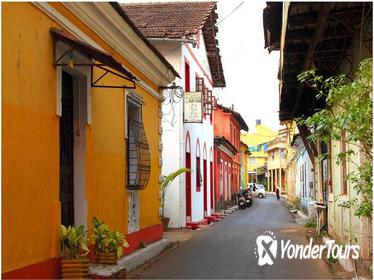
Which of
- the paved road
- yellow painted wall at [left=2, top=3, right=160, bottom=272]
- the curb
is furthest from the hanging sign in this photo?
yellow painted wall at [left=2, top=3, right=160, bottom=272]

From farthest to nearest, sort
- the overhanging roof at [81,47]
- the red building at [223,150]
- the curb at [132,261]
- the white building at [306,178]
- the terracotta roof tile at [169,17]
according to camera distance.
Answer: the red building at [223,150] → the white building at [306,178] → the terracotta roof tile at [169,17] → the curb at [132,261] → the overhanging roof at [81,47]

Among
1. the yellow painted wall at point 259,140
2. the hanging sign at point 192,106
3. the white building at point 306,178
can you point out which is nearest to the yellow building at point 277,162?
the yellow painted wall at point 259,140

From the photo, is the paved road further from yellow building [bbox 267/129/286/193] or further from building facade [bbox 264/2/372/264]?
yellow building [bbox 267/129/286/193]

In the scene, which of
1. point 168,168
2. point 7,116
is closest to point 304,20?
point 7,116

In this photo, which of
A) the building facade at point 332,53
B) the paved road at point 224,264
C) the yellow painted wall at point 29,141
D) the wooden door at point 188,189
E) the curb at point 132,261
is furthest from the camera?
the wooden door at point 188,189

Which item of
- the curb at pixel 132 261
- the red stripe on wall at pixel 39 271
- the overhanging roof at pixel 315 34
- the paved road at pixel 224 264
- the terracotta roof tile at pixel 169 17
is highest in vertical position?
the terracotta roof tile at pixel 169 17

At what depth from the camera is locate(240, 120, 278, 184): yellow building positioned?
91.2 meters

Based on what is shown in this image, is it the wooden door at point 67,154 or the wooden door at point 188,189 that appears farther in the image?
the wooden door at point 188,189

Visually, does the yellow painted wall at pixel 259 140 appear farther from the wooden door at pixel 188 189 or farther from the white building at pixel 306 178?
the wooden door at pixel 188 189

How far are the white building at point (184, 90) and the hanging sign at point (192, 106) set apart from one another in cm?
18

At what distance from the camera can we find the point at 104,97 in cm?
939

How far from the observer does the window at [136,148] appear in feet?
36.0

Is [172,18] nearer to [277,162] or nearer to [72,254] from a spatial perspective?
[72,254]

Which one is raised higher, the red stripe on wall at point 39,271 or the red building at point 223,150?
the red building at point 223,150
